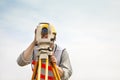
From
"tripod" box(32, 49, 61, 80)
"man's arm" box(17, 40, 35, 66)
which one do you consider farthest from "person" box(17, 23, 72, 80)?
"tripod" box(32, 49, 61, 80)

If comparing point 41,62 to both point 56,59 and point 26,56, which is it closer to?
point 26,56

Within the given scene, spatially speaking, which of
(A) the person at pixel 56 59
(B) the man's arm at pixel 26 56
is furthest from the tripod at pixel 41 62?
(B) the man's arm at pixel 26 56

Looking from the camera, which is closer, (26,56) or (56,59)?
(26,56)

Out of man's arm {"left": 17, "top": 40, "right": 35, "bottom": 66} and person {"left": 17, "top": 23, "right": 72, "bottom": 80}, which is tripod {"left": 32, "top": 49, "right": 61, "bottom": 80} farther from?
man's arm {"left": 17, "top": 40, "right": 35, "bottom": 66}

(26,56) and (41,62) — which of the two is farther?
(26,56)

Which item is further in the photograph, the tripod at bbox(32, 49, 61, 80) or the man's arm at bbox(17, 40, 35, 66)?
the man's arm at bbox(17, 40, 35, 66)

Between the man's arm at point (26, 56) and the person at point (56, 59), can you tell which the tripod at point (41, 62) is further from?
the man's arm at point (26, 56)

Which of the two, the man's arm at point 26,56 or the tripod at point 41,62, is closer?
the tripod at point 41,62

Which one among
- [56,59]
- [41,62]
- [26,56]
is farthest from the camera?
[56,59]

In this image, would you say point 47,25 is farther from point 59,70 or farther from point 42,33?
point 59,70

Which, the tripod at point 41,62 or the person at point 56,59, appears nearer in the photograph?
the tripod at point 41,62

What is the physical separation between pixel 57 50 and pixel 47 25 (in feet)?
2.50

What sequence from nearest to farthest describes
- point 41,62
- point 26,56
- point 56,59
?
point 41,62 → point 26,56 → point 56,59

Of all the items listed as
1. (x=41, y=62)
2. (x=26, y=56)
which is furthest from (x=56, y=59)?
(x=41, y=62)
